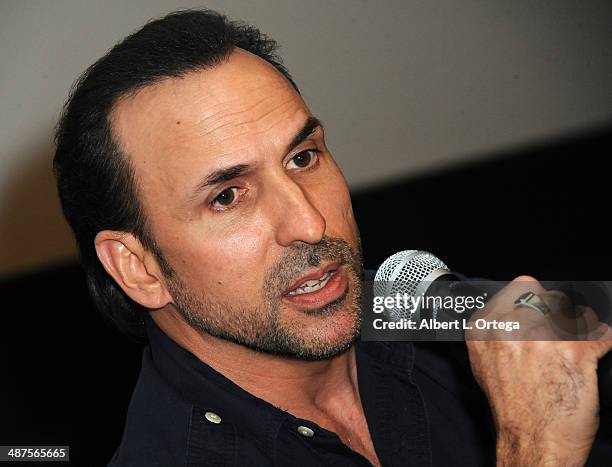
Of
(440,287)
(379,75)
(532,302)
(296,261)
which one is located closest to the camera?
(532,302)

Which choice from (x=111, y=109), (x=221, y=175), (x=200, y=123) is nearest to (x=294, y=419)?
(x=221, y=175)

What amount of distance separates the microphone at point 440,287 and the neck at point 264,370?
0.92 ft

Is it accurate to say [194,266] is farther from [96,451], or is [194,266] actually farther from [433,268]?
[96,451]

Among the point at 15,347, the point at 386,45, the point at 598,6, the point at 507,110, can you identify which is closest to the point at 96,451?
the point at 15,347

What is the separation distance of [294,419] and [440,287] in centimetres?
49

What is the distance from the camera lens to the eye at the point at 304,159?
1864 millimetres

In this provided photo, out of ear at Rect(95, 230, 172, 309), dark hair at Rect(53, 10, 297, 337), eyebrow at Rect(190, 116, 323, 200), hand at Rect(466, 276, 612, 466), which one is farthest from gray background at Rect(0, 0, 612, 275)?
hand at Rect(466, 276, 612, 466)

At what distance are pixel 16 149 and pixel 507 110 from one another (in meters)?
2.94

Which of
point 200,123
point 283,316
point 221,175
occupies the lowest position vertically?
point 283,316

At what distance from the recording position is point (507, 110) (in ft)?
15.2

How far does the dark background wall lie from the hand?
221cm

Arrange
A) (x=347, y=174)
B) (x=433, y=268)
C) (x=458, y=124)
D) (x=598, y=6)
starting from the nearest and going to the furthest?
(x=433, y=268) < (x=347, y=174) < (x=458, y=124) < (x=598, y=6)

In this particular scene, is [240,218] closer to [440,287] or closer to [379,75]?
[440,287]

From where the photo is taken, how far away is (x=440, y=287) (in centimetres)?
158
